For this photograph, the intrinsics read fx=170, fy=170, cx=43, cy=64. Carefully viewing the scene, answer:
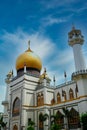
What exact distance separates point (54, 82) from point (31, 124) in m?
9.53

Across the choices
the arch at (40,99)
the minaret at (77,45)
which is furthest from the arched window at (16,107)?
the minaret at (77,45)

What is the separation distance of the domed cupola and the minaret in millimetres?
10323

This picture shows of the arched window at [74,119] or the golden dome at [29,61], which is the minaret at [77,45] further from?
the golden dome at [29,61]

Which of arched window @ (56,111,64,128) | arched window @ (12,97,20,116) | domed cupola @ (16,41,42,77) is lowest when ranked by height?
arched window @ (56,111,64,128)

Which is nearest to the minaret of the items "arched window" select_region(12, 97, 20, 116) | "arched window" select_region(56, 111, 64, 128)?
"arched window" select_region(56, 111, 64, 128)

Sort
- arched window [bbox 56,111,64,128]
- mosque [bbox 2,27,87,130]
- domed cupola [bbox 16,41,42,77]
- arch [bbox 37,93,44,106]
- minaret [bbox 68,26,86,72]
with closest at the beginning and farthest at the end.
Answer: mosque [bbox 2,27,87,130] < minaret [bbox 68,26,86,72] < arched window [bbox 56,111,64,128] < arch [bbox 37,93,44,106] < domed cupola [bbox 16,41,42,77]

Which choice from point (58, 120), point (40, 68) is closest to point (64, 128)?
point (58, 120)

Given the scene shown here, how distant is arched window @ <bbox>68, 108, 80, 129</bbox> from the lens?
71.4 ft

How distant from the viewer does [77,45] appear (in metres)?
24.6

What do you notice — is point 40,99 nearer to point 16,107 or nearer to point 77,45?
point 16,107

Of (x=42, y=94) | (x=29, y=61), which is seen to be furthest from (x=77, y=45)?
(x=29, y=61)

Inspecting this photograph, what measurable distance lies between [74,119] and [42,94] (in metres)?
7.94

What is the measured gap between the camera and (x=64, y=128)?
911 inches

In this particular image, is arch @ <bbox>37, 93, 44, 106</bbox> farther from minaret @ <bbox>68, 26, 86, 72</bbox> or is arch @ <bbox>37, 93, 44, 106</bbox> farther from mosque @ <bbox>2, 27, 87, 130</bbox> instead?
minaret @ <bbox>68, 26, 86, 72</bbox>
